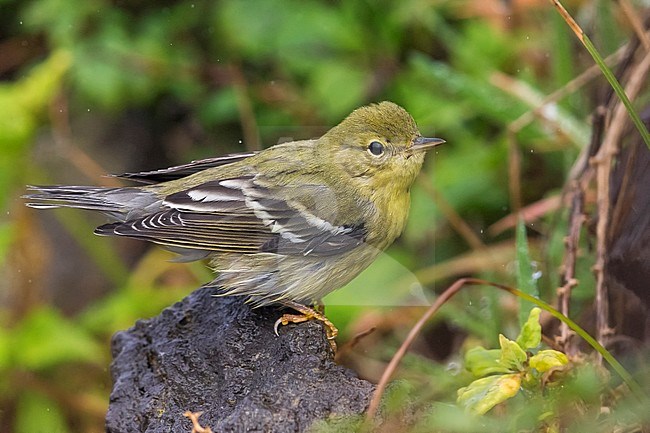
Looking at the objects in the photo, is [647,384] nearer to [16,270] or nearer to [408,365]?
[408,365]

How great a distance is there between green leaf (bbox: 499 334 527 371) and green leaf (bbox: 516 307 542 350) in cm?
4

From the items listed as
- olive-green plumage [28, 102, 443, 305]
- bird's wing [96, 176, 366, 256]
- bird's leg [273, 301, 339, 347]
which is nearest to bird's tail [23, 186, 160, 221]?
olive-green plumage [28, 102, 443, 305]

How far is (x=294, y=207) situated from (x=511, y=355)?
1.01 m

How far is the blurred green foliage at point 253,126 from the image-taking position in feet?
14.2

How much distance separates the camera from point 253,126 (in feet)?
17.3

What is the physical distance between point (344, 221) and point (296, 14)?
277 centimetres

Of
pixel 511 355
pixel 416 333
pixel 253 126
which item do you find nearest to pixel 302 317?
pixel 416 333

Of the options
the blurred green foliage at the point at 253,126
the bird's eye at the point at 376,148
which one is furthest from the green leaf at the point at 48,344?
the bird's eye at the point at 376,148

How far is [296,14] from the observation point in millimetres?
5512

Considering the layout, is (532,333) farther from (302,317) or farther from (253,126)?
(253,126)

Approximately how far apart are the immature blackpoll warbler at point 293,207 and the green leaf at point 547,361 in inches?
32.2

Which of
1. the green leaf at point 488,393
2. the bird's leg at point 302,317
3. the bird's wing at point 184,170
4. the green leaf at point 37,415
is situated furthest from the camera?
the green leaf at point 37,415

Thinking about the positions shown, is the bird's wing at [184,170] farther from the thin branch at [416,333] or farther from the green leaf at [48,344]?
the green leaf at [48,344]

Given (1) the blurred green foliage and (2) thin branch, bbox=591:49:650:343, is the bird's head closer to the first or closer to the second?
(1) the blurred green foliage
